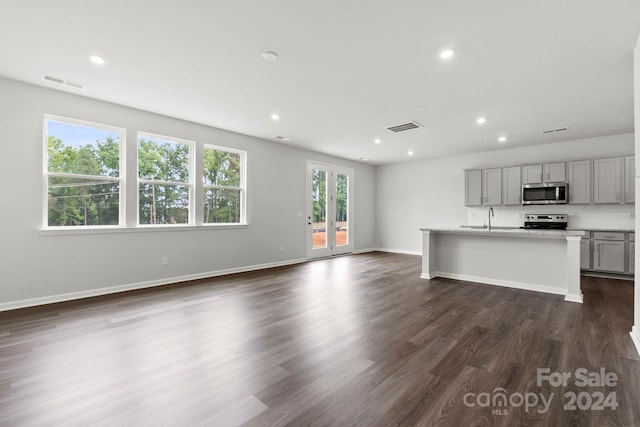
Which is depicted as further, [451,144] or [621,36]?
[451,144]

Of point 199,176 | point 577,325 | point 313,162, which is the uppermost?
point 313,162

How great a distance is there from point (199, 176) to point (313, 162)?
9.73 ft

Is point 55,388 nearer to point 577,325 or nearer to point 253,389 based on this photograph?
point 253,389

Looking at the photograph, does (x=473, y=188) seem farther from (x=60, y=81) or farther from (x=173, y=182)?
(x=60, y=81)

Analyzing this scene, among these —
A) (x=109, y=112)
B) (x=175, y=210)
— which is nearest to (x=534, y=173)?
(x=175, y=210)

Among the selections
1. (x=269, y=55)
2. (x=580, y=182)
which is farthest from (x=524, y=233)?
(x=269, y=55)

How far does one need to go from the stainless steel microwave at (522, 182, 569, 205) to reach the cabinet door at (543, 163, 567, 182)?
9 cm

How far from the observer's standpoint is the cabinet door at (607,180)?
5508 millimetres

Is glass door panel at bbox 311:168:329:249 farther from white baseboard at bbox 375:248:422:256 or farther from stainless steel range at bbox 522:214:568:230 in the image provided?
stainless steel range at bbox 522:214:568:230

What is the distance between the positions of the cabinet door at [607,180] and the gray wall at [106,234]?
244 inches

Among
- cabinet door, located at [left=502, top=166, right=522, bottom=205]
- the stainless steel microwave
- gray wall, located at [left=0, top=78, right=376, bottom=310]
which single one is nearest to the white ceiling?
gray wall, located at [left=0, top=78, right=376, bottom=310]

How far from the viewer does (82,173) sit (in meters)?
4.12

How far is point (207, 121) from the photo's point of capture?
5.09m

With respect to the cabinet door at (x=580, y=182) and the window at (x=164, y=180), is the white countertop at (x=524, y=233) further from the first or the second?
the window at (x=164, y=180)
